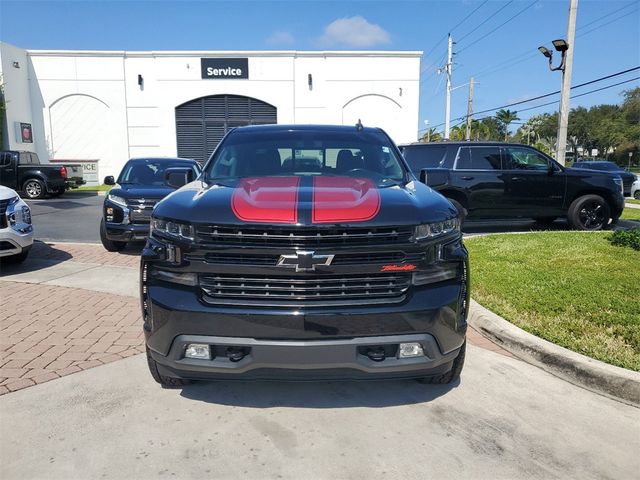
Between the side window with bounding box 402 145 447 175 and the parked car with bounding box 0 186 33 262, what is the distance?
7.10 meters

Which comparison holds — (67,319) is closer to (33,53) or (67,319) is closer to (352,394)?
(352,394)

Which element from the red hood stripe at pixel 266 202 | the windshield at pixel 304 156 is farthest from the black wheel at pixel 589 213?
the red hood stripe at pixel 266 202

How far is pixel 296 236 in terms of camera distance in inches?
100

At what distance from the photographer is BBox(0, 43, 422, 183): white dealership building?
24.2m

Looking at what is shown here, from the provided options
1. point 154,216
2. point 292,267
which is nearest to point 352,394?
point 292,267

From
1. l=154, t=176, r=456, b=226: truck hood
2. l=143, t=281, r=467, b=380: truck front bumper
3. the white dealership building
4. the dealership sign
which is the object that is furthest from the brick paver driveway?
the dealership sign

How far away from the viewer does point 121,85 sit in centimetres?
2448

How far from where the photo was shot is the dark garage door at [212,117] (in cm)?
2494

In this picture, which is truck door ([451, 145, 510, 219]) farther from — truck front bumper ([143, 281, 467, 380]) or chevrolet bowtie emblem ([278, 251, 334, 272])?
chevrolet bowtie emblem ([278, 251, 334, 272])

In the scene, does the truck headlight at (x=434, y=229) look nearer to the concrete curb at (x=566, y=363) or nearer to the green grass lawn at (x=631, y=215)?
the concrete curb at (x=566, y=363)

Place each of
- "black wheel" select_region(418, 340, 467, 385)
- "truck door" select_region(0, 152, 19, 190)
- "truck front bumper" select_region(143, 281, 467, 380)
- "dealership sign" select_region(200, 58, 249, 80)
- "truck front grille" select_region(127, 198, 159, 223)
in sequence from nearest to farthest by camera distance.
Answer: "truck front bumper" select_region(143, 281, 467, 380) < "black wheel" select_region(418, 340, 467, 385) < "truck front grille" select_region(127, 198, 159, 223) < "truck door" select_region(0, 152, 19, 190) < "dealership sign" select_region(200, 58, 249, 80)

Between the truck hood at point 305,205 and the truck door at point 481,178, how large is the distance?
697 centimetres

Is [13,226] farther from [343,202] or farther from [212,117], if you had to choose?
[212,117]

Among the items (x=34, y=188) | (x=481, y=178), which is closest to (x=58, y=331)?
(x=481, y=178)
